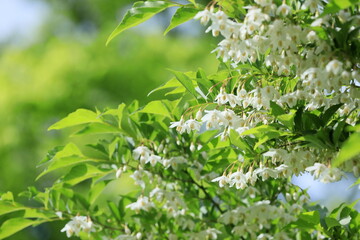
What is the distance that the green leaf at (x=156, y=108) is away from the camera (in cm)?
191

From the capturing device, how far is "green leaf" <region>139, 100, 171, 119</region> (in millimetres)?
1912

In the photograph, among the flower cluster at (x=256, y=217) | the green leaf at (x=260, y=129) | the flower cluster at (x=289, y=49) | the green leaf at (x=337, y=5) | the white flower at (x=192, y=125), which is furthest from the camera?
the flower cluster at (x=256, y=217)

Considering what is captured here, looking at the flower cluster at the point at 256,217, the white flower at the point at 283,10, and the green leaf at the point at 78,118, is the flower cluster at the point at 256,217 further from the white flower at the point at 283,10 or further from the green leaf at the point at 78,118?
the white flower at the point at 283,10

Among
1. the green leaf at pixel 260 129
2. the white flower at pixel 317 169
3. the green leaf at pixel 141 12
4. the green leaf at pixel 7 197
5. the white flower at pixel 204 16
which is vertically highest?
the green leaf at pixel 141 12

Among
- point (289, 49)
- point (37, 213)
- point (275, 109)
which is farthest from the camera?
point (37, 213)

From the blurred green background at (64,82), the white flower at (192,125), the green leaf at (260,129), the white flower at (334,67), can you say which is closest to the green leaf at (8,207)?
the white flower at (192,125)

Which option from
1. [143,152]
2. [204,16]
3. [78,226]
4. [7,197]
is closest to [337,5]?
[204,16]

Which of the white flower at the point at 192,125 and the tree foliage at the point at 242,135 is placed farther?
the white flower at the point at 192,125

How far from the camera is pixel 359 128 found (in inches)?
49.4

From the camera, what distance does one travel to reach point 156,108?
1.95 metres

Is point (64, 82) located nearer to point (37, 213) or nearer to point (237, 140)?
point (37, 213)

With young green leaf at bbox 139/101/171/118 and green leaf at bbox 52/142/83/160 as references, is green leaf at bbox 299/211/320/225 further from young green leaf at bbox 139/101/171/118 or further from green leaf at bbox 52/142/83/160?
green leaf at bbox 52/142/83/160

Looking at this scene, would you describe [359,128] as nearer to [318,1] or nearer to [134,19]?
[318,1]

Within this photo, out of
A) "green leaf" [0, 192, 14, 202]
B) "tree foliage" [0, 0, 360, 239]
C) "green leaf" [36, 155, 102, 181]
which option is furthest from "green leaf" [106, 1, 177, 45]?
"green leaf" [0, 192, 14, 202]
